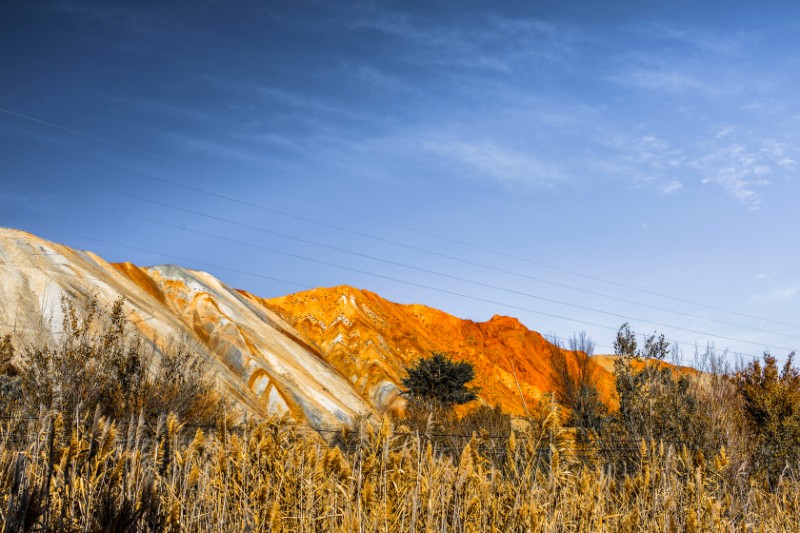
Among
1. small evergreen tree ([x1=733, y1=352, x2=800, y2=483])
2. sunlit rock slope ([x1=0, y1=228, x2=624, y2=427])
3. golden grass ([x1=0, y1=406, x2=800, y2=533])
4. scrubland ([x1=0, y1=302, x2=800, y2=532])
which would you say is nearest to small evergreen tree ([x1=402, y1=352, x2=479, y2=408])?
sunlit rock slope ([x1=0, y1=228, x2=624, y2=427])

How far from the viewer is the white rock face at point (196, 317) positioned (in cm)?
2691

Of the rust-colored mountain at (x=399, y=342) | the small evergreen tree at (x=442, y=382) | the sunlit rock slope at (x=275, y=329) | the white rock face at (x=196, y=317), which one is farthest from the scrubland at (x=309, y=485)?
the rust-colored mountain at (x=399, y=342)

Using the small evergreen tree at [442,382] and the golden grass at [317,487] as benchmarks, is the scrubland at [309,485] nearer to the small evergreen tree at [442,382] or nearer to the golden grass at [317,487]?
the golden grass at [317,487]

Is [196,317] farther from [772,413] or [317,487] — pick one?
[317,487]

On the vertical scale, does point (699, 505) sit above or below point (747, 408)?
below

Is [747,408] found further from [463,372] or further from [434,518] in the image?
[434,518]

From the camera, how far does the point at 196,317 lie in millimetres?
37062

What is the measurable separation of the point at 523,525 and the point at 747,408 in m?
27.9

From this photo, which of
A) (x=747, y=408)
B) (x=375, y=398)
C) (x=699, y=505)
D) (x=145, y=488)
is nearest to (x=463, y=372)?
(x=375, y=398)

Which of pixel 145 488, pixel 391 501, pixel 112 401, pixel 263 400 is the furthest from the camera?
pixel 263 400

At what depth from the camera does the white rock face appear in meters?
26.9

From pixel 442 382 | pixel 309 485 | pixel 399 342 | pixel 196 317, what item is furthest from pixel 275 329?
pixel 309 485

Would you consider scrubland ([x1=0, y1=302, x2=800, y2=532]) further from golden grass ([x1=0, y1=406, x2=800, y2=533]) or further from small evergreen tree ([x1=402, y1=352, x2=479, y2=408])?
small evergreen tree ([x1=402, y1=352, x2=479, y2=408])

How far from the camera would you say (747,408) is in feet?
91.4
